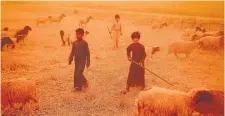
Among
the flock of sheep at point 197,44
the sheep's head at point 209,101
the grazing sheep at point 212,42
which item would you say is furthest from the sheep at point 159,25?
the sheep's head at point 209,101

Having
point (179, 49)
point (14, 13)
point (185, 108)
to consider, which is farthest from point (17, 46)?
point (14, 13)

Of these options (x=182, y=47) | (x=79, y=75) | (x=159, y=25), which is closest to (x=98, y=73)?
(x=79, y=75)

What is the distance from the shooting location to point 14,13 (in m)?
22.0

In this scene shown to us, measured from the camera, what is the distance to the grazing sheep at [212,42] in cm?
1102

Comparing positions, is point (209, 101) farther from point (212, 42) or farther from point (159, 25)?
point (159, 25)

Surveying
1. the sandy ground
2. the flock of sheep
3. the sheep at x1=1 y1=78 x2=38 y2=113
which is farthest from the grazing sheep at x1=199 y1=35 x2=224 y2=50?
the sheep at x1=1 y1=78 x2=38 y2=113

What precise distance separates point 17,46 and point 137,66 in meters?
7.06

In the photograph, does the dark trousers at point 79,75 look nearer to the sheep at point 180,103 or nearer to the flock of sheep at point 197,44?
the sheep at point 180,103

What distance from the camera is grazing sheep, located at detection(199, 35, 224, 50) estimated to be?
36.1 ft

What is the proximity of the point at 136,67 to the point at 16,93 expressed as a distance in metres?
2.39

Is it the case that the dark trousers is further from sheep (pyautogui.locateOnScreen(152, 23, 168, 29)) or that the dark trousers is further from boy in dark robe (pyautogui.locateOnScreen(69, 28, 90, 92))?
sheep (pyautogui.locateOnScreen(152, 23, 168, 29))

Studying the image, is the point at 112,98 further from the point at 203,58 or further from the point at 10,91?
the point at 203,58

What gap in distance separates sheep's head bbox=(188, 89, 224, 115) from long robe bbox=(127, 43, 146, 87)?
213 centimetres

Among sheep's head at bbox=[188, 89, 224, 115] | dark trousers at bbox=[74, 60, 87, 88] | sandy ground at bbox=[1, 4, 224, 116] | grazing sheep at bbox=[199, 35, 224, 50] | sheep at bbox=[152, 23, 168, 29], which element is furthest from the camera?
sheep at bbox=[152, 23, 168, 29]
